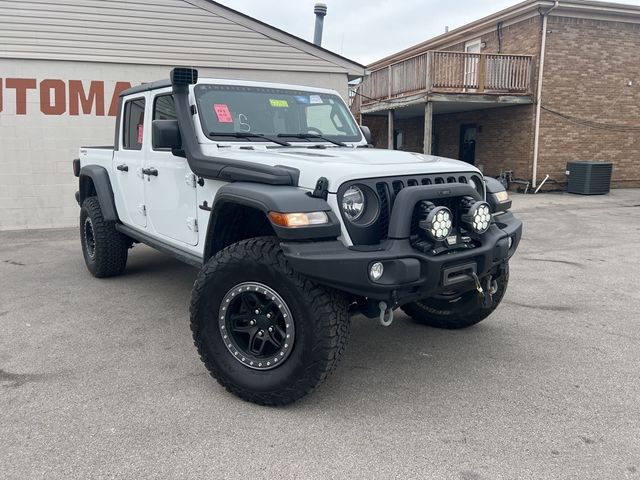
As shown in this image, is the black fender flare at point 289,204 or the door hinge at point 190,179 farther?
the door hinge at point 190,179

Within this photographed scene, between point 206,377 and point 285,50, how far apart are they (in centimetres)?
875

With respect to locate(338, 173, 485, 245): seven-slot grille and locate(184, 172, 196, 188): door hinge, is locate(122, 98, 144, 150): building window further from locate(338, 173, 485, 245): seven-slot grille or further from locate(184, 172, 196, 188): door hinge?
locate(338, 173, 485, 245): seven-slot grille

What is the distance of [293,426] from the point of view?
293 centimetres

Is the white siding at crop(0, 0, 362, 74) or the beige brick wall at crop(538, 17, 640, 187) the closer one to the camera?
the white siding at crop(0, 0, 362, 74)

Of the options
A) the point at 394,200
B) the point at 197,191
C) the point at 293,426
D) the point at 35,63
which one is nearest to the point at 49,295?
the point at 197,191

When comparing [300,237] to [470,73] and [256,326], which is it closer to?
[256,326]

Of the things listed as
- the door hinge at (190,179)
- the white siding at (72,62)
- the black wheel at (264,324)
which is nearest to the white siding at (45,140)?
the white siding at (72,62)

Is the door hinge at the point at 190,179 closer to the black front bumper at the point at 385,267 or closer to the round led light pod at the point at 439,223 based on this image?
the black front bumper at the point at 385,267

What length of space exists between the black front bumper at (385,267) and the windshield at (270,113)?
60.9 inches

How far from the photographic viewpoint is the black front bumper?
2.76 m

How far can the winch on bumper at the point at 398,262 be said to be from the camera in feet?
9.08

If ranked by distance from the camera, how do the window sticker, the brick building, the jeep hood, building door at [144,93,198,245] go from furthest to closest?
the brick building < the window sticker < building door at [144,93,198,245] < the jeep hood

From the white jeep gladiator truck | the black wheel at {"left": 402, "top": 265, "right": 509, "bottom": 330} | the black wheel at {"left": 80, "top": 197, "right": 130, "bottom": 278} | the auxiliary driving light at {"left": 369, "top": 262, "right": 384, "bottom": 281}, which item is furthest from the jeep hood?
the black wheel at {"left": 80, "top": 197, "right": 130, "bottom": 278}

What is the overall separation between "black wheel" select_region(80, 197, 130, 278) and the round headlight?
3.62 meters
